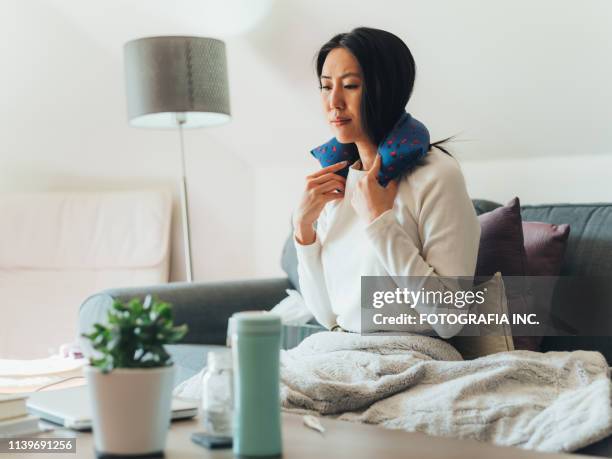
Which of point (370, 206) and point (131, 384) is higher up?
point (370, 206)

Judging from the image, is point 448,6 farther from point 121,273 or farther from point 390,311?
point 121,273

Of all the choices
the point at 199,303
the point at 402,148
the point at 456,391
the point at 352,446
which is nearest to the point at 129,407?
the point at 352,446

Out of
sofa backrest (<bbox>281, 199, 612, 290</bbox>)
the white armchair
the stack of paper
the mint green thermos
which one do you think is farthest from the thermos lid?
the white armchair

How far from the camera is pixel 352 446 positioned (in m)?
1.08

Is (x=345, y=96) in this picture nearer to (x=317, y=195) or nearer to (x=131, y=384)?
(x=317, y=195)

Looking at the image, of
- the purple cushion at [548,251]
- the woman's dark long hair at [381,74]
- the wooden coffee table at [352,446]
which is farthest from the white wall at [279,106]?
the wooden coffee table at [352,446]

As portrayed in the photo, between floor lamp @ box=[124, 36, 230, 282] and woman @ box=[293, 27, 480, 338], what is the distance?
3.45ft

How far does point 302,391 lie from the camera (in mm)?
1435

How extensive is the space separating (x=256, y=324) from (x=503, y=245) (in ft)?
3.58

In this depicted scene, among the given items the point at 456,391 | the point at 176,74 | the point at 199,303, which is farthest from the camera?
the point at 176,74

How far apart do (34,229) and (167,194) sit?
1.77 ft

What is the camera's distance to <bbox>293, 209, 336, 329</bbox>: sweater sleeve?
1.89 m

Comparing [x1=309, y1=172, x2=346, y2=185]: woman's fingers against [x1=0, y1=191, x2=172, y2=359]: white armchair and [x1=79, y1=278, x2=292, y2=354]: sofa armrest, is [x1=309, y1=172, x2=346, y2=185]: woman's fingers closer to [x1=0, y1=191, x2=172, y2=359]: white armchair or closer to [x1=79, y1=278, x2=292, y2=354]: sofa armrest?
[x1=79, y1=278, x2=292, y2=354]: sofa armrest

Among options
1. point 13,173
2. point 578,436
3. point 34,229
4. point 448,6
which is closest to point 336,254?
point 578,436
